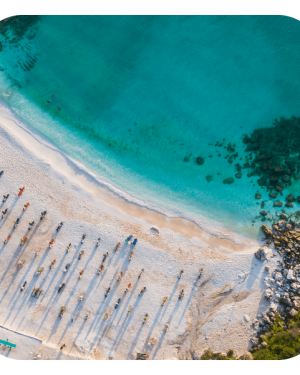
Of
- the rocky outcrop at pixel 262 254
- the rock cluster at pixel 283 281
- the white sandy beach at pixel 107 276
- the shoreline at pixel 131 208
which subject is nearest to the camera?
the white sandy beach at pixel 107 276

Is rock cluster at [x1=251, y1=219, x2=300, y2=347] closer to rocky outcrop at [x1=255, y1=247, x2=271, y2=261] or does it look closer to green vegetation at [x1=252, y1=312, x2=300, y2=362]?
rocky outcrop at [x1=255, y1=247, x2=271, y2=261]

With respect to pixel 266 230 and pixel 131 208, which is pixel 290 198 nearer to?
pixel 266 230

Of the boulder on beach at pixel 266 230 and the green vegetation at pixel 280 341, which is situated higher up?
the boulder on beach at pixel 266 230

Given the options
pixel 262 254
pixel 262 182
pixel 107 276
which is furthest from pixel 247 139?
pixel 107 276

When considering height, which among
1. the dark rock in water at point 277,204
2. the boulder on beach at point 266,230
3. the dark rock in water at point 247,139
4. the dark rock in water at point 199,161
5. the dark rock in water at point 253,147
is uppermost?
the dark rock in water at point 247,139

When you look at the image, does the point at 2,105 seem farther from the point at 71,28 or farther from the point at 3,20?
the point at 71,28

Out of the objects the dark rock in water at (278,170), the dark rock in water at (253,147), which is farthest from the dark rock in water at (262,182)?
the dark rock in water at (253,147)

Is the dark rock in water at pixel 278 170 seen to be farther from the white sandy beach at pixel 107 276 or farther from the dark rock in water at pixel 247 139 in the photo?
the white sandy beach at pixel 107 276

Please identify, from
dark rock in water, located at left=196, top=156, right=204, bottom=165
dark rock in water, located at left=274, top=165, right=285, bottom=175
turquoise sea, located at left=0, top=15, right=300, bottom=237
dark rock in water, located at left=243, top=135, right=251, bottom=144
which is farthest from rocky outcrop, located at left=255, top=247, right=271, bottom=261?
dark rock in water, located at left=243, top=135, right=251, bottom=144
